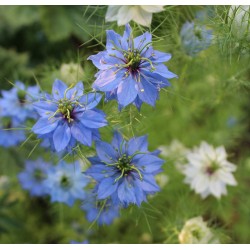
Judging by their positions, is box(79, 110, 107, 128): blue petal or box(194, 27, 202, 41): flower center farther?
box(194, 27, 202, 41): flower center

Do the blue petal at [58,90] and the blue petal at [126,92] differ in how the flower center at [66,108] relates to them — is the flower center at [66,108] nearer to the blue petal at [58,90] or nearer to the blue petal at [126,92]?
the blue petal at [58,90]

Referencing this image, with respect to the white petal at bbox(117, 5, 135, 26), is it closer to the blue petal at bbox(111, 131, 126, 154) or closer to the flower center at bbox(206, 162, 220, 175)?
the blue petal at bbox(111, 131, 126, 154)

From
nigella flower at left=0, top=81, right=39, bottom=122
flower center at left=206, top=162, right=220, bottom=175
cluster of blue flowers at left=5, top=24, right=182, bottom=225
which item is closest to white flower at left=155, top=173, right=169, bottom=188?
flower center at left=206, top=162, right=220, bottom=175

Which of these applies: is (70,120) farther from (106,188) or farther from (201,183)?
(201,183)

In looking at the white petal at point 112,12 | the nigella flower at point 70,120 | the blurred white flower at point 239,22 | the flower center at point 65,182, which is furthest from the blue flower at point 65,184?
the blurred white flower at point 239,22

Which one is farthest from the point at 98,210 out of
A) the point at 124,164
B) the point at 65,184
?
the point at 124,164

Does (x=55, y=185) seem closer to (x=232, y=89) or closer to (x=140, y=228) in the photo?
(x=140, y=228)
